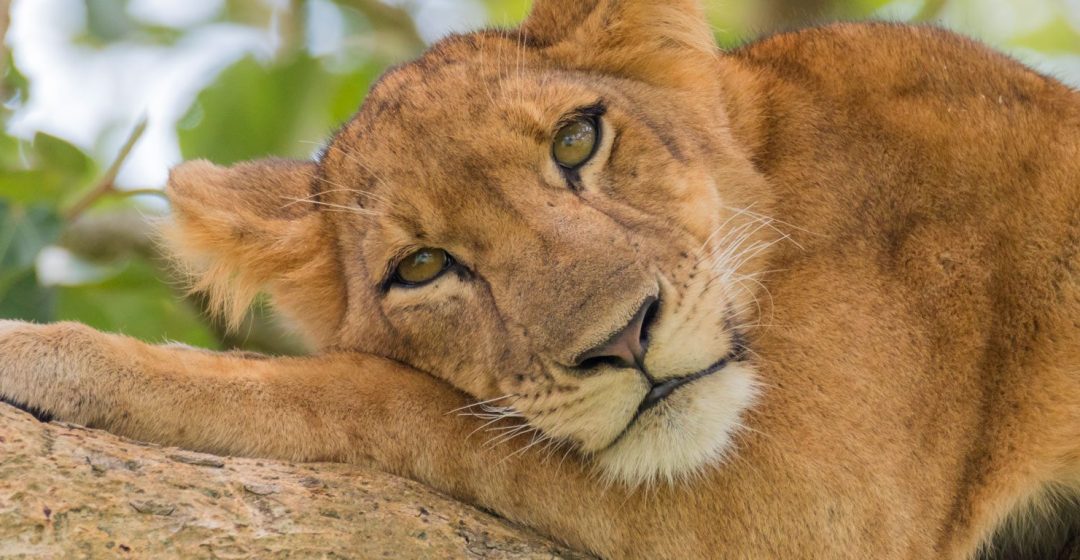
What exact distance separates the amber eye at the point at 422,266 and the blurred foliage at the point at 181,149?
164 centimetres

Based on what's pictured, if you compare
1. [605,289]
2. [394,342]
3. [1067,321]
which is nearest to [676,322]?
[605,289]

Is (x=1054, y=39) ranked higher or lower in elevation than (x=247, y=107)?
higher

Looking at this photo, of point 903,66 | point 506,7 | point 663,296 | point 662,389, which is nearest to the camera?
point 662,389

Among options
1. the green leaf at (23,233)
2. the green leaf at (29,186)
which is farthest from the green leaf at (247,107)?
the green leaf at (23,233)

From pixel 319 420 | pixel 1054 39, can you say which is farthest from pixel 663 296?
pixel 1054 39

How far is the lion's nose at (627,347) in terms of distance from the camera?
13.2 feet

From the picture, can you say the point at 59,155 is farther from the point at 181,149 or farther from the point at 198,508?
the point at 198,508

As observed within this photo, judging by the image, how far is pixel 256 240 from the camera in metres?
5.69

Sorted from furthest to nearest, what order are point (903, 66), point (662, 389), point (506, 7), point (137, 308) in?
point (506, 7)
point (137, 308)
point (903, 66)
point (662, 389)

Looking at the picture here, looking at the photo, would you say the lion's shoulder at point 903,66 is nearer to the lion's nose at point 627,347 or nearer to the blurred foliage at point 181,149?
the blurred foliage at point 181,149

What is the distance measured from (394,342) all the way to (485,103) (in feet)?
3.62

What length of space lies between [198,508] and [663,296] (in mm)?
1753

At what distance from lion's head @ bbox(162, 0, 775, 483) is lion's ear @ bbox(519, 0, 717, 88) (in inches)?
0.4

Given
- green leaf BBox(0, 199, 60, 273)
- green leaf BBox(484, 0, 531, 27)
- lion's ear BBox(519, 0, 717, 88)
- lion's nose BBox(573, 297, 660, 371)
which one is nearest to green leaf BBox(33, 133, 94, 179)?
green leaf BBox(0, 199, 60, 273)
